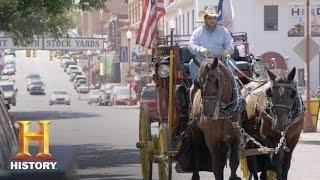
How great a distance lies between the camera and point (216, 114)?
1004cm

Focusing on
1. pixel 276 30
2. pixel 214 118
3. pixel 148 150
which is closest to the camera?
pixel 214 118

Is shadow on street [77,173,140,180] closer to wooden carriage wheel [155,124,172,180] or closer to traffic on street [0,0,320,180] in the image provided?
traffic on street [0,0,320,180]

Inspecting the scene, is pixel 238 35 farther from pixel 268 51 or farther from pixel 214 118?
→ pixel 268 51

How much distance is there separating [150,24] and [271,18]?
148 feet

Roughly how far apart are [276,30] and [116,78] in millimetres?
53623

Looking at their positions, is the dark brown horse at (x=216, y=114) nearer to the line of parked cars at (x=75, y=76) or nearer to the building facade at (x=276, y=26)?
the building facade at (x=276, y=26)

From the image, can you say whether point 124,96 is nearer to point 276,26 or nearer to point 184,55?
point 276,26

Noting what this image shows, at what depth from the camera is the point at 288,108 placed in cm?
1045

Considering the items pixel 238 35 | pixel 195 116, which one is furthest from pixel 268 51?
pixel 195 116

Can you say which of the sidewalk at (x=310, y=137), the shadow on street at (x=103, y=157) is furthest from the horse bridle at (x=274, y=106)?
the sidewalk at (x=310, y=137)

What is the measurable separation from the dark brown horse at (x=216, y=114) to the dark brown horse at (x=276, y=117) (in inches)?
21.3

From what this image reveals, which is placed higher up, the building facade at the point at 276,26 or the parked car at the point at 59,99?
the building facade at the point at 276,26

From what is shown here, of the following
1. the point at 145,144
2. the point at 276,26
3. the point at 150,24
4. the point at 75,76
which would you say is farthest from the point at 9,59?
the point at 145,144

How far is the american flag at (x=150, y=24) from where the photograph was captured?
59.5ft
